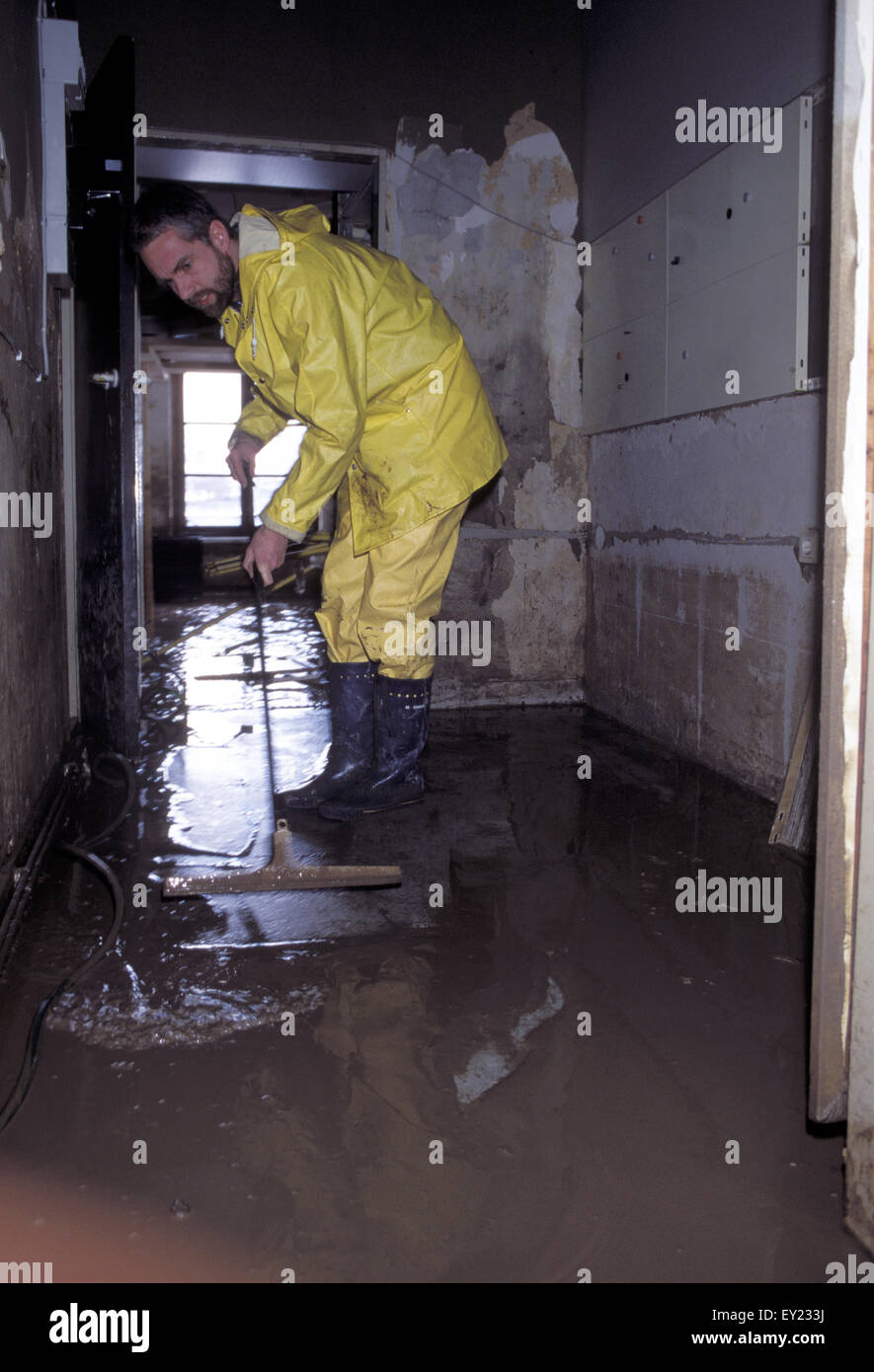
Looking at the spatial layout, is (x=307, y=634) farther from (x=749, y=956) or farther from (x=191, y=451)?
(x=191, y=451)

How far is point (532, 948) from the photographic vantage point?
189 cm

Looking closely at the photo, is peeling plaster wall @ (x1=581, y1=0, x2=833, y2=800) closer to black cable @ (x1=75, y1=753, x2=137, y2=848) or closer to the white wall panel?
the white wall panel

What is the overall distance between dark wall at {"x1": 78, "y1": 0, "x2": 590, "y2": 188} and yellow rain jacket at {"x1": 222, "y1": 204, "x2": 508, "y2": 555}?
4.97 ft

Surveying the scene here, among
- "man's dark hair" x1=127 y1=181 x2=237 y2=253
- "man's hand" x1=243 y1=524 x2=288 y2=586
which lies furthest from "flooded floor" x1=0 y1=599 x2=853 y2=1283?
"man's dark hair" x1=127 y1=181 x2=237 y2=253

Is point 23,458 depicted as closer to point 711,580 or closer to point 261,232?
point 261,232

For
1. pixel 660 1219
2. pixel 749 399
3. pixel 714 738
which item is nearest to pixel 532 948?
pixel 660 1219

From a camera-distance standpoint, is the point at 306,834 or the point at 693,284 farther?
the point at 693,284

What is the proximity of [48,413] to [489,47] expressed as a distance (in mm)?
2233

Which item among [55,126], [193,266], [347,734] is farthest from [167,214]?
[347,734]

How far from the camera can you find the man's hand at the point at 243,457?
269cm

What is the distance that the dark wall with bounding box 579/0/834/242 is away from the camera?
8.43 feet

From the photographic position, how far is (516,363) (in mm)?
3990

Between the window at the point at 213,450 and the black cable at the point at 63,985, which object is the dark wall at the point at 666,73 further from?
the window at the point at 213,450

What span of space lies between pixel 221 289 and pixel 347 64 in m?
1.97
